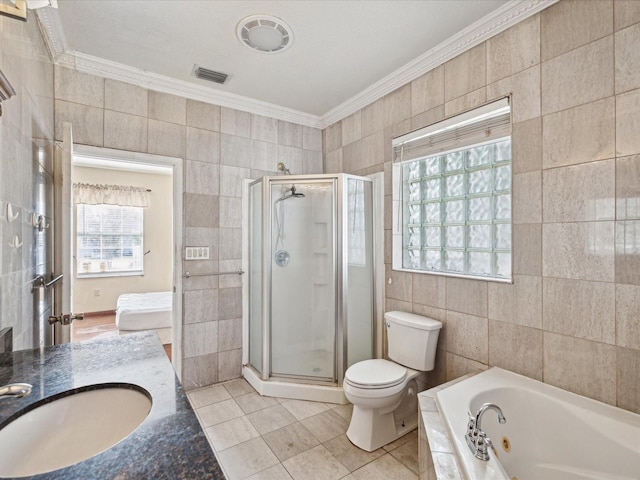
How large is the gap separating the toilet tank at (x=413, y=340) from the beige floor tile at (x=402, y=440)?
0.43 meters

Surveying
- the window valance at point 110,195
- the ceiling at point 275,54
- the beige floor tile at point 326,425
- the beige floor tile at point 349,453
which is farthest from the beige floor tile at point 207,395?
the window valance at point 110,195

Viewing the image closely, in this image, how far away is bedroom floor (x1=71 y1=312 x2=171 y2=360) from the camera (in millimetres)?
4422

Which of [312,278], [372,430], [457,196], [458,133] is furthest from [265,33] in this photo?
[372,430]

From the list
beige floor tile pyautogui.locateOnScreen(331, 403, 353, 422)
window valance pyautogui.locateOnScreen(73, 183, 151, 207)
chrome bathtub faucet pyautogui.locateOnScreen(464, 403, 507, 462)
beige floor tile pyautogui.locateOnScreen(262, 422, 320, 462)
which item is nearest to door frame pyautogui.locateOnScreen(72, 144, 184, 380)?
beige floor tile pyautogui.locateOnScreen(262, 422, 320, 462)

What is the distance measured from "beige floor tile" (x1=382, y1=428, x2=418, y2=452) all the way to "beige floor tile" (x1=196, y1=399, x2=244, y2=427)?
1.06 meters

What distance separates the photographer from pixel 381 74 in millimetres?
2564

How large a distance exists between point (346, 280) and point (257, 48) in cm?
179

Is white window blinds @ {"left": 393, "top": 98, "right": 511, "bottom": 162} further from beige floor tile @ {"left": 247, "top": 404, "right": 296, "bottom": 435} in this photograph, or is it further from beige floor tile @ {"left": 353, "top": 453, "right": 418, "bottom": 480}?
beige floor tile @ {"left": 247, "top": 404, "right": 296, "bottom": 435}

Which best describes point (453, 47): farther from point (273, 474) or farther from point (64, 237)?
point (273, 474)

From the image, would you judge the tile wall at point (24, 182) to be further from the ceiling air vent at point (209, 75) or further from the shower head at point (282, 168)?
the shower head at point (282, 168)

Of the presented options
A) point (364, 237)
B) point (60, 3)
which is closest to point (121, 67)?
point (60, 3)

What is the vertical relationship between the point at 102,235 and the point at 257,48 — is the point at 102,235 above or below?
below

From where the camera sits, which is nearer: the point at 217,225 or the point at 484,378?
the point at 484,378

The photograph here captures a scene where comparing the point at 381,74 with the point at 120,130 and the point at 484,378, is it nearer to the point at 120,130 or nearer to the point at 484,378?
the point at 120,130
